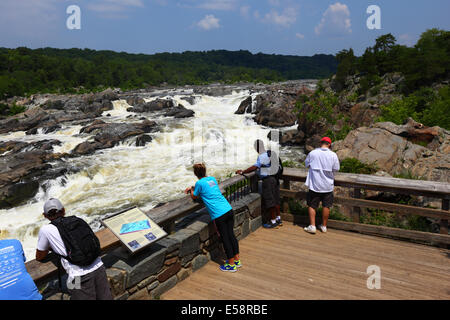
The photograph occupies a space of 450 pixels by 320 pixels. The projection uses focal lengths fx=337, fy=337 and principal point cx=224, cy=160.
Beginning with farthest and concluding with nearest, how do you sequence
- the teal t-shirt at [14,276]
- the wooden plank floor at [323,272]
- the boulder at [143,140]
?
the boulder at [143,140], the wooden plank floor at [323,272], the teal t-shirt at [14,276]

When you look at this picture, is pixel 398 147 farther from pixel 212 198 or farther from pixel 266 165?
pixel 212 198

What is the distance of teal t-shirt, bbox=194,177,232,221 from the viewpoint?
4.92 metres

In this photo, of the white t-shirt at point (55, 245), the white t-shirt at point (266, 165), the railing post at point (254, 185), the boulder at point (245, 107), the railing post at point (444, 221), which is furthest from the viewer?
the boulder at point (245, 107)

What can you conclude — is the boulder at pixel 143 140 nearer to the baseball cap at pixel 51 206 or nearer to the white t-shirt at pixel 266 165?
the white t-shirt at pixel 266 165

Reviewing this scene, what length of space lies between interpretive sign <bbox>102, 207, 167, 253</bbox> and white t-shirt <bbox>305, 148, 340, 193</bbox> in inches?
119

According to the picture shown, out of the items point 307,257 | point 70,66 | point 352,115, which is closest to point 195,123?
point 352,115

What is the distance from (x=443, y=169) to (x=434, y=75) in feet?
49.5

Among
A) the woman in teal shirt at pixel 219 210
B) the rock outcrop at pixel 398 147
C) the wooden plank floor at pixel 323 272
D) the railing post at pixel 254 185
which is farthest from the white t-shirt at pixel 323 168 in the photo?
the rock outcrop at pixel 398 147

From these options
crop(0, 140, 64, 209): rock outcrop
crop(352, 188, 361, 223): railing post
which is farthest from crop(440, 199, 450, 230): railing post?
crop(0, 140, 64, 209): rock outcrop

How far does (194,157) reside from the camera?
20734mm

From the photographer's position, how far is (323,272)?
488cm

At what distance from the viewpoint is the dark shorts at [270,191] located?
6273mm

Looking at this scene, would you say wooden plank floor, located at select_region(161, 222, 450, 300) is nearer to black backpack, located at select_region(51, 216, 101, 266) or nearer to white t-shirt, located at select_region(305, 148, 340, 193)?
white t-shirt, located at select_region(305, 148, 340, 193)
